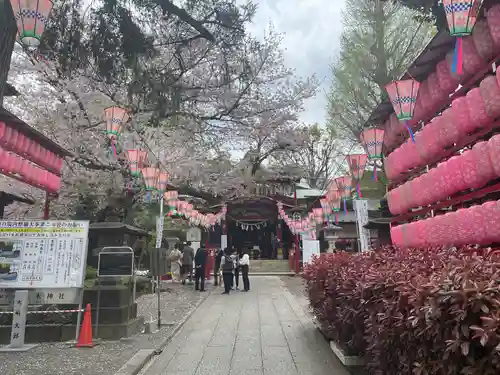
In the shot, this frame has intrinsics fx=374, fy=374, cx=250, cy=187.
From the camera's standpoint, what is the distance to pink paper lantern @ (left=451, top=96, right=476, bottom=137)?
233 inches

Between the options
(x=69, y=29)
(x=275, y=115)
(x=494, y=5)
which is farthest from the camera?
(x=275, y=115)

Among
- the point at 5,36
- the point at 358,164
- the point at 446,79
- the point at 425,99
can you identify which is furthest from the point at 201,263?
the point at 5,36

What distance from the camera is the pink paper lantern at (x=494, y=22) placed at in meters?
5.29

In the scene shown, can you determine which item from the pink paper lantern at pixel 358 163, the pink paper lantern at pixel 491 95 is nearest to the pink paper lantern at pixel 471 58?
the pink paper lantern at pixel 491 95

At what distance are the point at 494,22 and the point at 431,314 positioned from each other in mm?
4878

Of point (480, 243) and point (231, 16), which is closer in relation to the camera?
point (480, 243)

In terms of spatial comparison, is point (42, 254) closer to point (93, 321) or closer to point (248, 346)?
point (93, 321)

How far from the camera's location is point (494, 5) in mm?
5387

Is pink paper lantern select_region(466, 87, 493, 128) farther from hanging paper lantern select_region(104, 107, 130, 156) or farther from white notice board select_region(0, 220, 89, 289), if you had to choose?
hanging paper lantern select_region(104, 107, 130, 156)

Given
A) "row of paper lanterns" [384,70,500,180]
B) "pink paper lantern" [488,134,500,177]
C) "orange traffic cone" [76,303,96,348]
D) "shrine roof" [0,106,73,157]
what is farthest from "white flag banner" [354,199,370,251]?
"shrine roof" [0,106,73,157]

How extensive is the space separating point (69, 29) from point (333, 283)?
6327 millimetres

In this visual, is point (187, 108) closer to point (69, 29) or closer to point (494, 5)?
point (69, 29)

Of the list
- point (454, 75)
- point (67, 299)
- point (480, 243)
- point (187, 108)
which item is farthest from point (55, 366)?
point (187, 108)

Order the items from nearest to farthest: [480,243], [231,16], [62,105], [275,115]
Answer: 1. [480,243]
2. [231,16]
3. [62,105]
4. [275,115]
